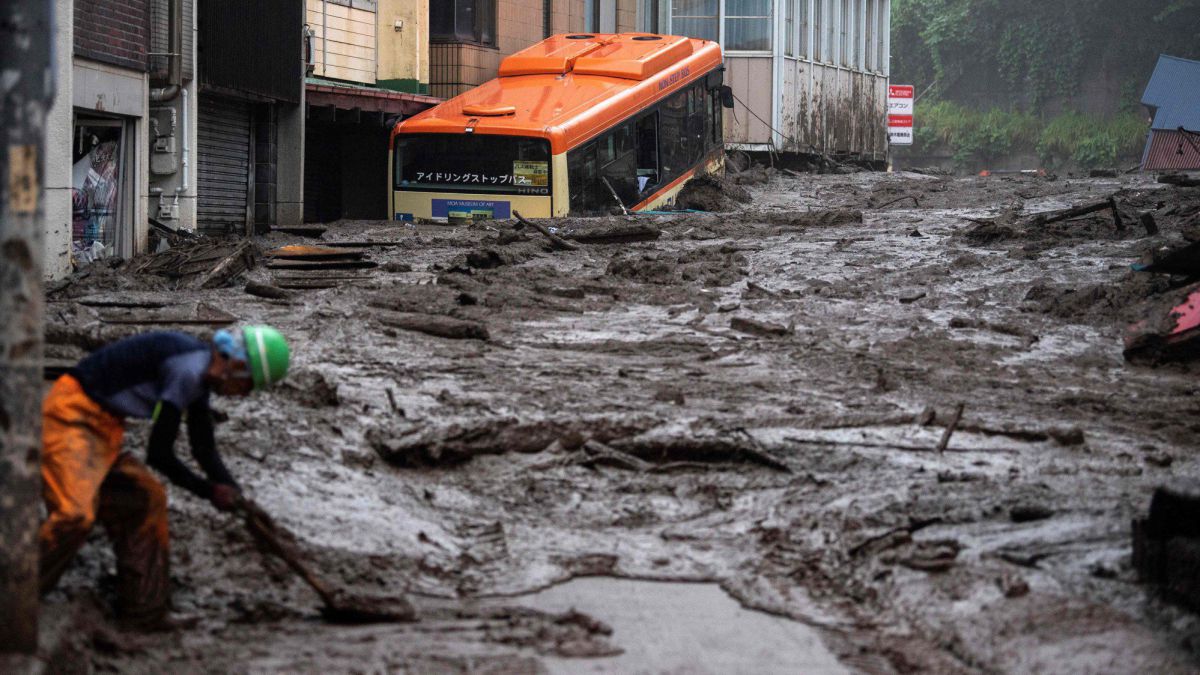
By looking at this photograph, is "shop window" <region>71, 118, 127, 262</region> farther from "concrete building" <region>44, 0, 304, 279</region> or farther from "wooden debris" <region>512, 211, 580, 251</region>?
"wooden debris" <region>512, 211, 580, 251</region>

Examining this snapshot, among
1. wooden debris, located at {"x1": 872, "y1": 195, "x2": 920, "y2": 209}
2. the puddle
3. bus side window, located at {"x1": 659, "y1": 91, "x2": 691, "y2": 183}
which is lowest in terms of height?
the puddle

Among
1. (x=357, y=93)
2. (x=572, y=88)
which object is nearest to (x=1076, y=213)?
(x=572, y=88)

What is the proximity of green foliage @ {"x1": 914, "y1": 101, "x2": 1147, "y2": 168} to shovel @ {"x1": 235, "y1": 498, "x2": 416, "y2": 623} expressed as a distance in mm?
51400

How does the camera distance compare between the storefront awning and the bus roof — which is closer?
the bus roof

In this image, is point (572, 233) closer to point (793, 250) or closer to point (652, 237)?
point (652, 237)

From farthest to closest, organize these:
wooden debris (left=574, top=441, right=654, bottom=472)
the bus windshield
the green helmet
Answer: the bus windshield < wooden debris (left=574, top=441, right=654, bottom=472) < the green helmet

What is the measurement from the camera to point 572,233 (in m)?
17.9

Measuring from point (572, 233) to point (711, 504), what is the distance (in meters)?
10.5

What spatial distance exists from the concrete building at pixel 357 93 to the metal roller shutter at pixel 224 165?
5.18 feet

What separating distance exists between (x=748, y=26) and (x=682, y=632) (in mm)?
27260

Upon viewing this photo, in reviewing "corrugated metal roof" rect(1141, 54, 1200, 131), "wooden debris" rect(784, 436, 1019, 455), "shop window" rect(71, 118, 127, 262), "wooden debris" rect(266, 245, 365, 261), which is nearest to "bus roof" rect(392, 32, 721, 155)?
"wooden debris" rect(266, 245, 365, 261)

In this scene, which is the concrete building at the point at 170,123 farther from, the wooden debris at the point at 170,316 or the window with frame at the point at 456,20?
the window with frame at the point at 456,20

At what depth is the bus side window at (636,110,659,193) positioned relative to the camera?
2125 centimetres

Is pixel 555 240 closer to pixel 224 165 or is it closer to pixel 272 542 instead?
pixel 224 165
